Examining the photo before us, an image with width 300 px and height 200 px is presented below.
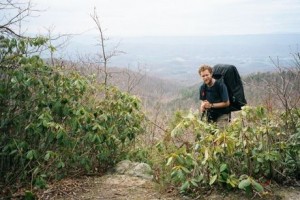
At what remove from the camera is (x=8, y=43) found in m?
4.27

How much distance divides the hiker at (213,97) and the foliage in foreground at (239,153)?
142 centimetres

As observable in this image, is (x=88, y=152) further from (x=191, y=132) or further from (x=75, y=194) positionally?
(x=191, y=132)

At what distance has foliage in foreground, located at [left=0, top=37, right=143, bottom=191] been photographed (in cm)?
413

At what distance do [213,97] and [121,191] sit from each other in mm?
2350

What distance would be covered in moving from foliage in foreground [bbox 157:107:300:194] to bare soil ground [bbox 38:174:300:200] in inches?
5.3

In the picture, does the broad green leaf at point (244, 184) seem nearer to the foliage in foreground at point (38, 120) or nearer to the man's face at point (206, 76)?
the foliage in foreground at point (38, 120)

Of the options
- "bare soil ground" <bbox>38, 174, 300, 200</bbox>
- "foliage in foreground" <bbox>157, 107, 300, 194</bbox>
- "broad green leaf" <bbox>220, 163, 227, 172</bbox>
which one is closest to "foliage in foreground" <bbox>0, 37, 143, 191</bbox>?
"bare soil ground" <bbox>38, 174, 300, 200</bbox>

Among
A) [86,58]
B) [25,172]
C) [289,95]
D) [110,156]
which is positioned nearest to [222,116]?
[289,95]

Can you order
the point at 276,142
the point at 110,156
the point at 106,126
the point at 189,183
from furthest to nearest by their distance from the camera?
1. the point at 110,156
2. the point at 106,126
3. the point at 276,142
4. the point at 189,183

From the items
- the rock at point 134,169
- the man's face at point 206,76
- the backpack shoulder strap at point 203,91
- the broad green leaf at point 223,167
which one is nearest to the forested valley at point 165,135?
the broad green leaf at point 223,167

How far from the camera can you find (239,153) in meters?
4.04

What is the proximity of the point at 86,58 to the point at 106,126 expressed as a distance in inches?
209

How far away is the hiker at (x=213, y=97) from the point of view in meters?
5.74

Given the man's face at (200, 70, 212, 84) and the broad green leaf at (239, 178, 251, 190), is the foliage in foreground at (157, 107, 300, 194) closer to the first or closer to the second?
the broad green leaf at (239, 178, 251, 190)
